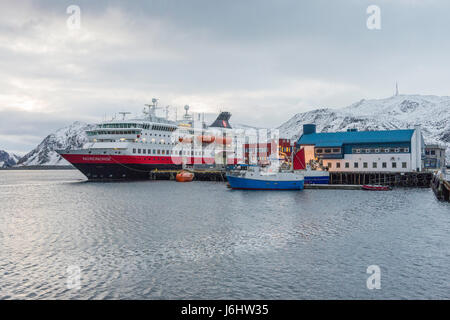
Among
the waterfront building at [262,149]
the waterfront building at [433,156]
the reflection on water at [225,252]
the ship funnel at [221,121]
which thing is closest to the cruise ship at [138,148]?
the waterfront building at [262,149]

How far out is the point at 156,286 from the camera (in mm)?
13828

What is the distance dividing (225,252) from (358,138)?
54.6 meters

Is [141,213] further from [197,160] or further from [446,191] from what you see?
[197,160]

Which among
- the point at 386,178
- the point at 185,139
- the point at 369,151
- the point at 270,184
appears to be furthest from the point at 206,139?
the point at 386,178

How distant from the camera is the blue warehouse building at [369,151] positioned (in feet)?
205

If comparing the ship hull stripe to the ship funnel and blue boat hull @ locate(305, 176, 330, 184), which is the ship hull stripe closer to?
blue boat hull @ locate(305, 176, 330, 184)

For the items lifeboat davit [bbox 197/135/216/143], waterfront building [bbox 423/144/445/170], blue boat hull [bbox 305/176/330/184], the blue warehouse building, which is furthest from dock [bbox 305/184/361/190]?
waterfront building [bbox 423/144/445/170]

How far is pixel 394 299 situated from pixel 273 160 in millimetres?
46268

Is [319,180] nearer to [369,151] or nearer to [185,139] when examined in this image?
[369,151]

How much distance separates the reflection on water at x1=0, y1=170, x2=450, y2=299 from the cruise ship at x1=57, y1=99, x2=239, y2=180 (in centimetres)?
3840

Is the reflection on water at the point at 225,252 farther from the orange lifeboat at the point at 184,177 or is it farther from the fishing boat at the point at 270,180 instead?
the orange lifeboat at the point at 184,177

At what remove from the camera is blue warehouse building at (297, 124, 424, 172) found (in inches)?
2459

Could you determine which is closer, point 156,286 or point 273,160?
point 156,286

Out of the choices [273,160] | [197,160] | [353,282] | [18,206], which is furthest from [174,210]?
[197,160]
